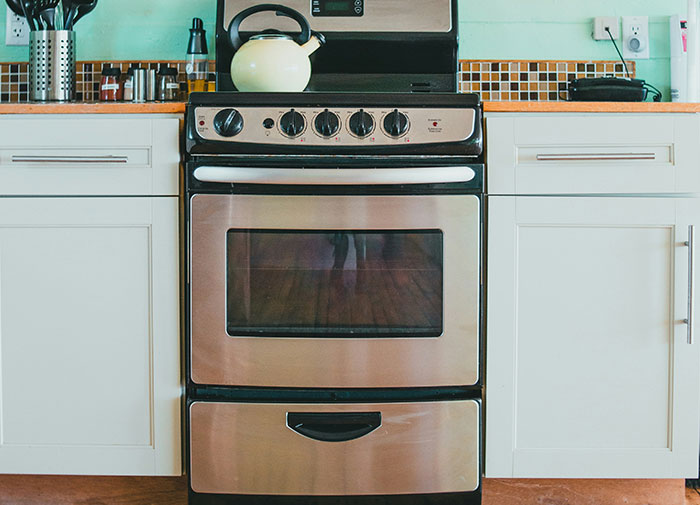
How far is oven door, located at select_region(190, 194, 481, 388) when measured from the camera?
144cm

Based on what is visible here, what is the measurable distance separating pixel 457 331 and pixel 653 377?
446 millimetres

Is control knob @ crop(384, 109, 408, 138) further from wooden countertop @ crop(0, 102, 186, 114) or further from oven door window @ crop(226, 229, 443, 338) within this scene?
wooden countertop @ crop(0, 102, 186, 114)

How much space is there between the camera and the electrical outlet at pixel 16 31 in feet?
6.68

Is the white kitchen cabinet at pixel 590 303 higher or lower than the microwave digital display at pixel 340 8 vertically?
lower

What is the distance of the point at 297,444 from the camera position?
1454 millimetres

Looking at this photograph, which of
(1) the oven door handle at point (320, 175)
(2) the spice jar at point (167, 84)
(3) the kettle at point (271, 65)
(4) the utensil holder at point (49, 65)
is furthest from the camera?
(2) the spice jar at point (167, 84)

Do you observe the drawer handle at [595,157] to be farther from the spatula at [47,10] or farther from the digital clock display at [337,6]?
the spatula at [47,10]

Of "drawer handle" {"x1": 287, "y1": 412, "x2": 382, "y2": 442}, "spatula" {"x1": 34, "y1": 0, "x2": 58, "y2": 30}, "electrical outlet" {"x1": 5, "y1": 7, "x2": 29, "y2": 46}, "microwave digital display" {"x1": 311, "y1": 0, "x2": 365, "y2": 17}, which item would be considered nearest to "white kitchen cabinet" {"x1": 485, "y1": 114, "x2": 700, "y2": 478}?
"drawer handle" {"x1": 287, "y1": 412, "x2": 382, "y2": 442}

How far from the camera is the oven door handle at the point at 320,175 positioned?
1.42 metres

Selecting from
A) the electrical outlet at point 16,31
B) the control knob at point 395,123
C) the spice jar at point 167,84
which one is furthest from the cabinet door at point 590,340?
the electrical outlet at point 16,31

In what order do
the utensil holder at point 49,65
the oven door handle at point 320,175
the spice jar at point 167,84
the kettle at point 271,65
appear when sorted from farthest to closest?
the spice jar at point 167,84 → the utensil holder at point 49,65 → the kettle at point 271,65 → the oven door handle at point 320,175

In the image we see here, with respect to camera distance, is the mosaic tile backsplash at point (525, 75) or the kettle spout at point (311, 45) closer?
the kettle spout at point (311, 45)

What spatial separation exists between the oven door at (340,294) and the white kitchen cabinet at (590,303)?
0.09 m

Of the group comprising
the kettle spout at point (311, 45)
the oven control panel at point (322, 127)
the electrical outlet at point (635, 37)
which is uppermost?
the electrical outlet at point (635, 37)
